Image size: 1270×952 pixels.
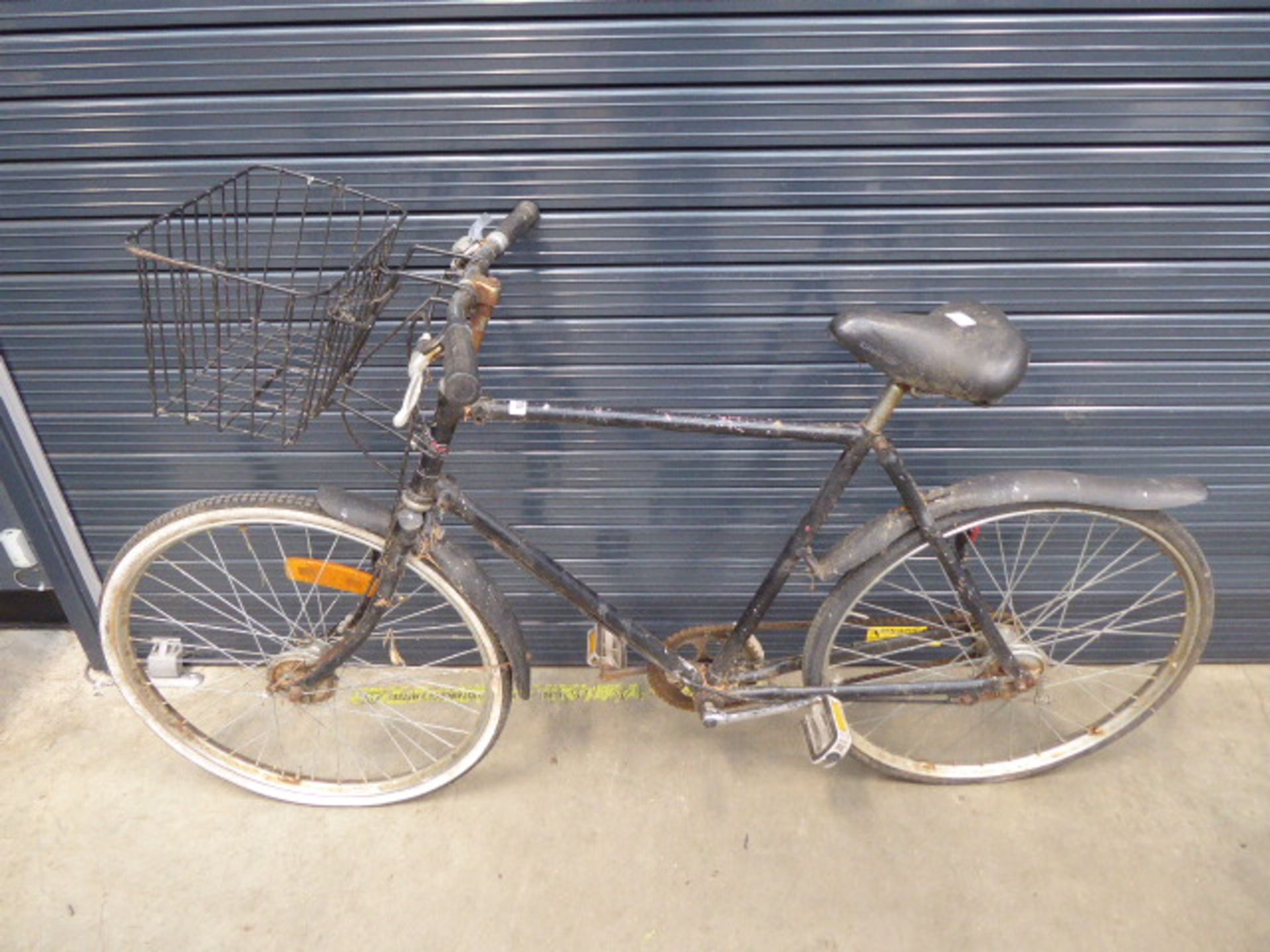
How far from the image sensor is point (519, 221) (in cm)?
181

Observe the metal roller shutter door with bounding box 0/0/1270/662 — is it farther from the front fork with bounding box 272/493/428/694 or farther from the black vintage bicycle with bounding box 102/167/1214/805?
the front fork with bounding box 272/493/428/694

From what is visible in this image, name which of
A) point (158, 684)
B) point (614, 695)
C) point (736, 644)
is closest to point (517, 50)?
point (736, 644)

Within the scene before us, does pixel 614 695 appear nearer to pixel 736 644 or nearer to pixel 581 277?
pixel 736 644

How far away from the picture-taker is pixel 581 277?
6.91 ft

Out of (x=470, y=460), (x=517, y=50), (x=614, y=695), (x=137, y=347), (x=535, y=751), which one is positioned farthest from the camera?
(x=614, y=695)

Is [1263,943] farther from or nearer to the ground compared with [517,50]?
nearer to the ground

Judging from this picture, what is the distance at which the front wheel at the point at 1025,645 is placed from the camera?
237cm

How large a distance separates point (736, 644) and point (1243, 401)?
1.54 metres

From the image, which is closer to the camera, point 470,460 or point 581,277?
point 581,277

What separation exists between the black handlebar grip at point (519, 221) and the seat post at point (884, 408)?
86 cm

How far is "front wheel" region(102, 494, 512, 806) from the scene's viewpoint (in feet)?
7.64

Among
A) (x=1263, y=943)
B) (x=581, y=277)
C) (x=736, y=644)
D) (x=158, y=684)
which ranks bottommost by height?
(x=1263, y=943)

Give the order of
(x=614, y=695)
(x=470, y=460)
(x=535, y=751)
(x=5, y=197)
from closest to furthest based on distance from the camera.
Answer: (x=5, y=197) < (x=470, y=460) < (x=535, y=751) < (x=614, y=695)

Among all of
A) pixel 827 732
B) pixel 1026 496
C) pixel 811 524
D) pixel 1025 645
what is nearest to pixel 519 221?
pixel 811 524
